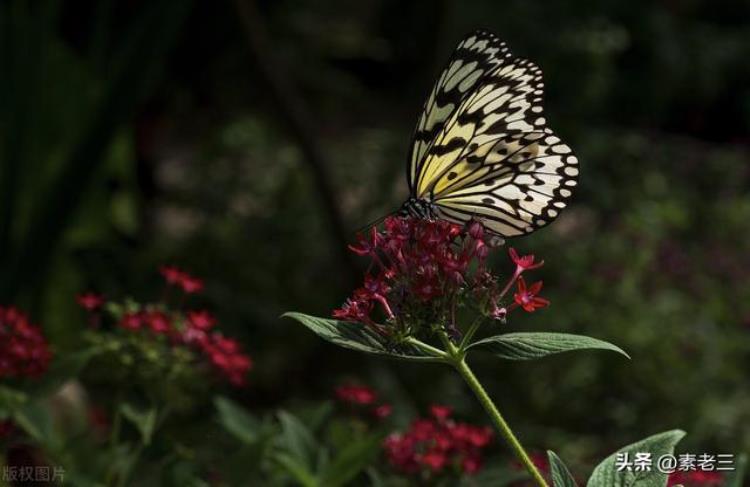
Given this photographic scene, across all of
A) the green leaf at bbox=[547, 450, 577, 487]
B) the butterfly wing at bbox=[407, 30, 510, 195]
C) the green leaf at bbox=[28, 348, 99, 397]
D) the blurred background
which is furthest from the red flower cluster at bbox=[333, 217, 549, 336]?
the blurred background

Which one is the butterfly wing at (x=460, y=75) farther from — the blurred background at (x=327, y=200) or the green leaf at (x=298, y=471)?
the blurred background at (x=327, y=200)

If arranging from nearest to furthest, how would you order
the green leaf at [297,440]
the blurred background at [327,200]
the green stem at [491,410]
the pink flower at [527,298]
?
the green stem at [491,410] < the pink flower at [527,298] < the green leaf at [297,440] < the blurred background at [327,200]

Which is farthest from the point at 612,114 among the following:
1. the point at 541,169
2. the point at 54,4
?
the point at 541,169

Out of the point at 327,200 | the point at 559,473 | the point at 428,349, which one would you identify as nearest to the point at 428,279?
the point at 428,349

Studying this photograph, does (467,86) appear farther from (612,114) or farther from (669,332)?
(612,114)

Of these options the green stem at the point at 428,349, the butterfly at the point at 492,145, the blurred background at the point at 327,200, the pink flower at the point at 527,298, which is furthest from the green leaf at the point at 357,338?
the blurred background at the point at 327,200

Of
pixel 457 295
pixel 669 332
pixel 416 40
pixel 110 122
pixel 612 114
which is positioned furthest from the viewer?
pixel 612 114
